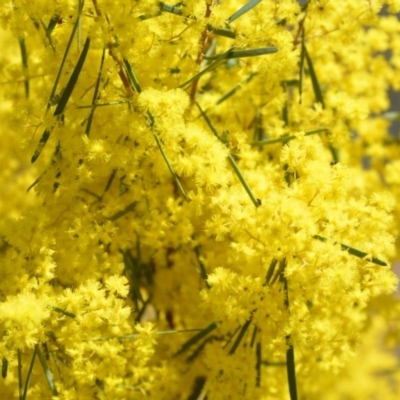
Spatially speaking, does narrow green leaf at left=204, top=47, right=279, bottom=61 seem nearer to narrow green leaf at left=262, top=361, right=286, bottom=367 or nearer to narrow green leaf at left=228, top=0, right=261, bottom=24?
narrow green leaf at left=228, top=0, right=261, bottom=24

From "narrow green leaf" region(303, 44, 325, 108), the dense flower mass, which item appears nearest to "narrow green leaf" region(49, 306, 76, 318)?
the dense flower mass

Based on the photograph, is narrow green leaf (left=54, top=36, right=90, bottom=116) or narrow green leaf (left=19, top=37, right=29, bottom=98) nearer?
narrow green leaf (left=54, top=36, right=90, bottom=116)

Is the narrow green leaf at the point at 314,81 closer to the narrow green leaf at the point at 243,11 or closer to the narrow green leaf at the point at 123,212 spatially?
the narrow green leaf at the point at 243,11

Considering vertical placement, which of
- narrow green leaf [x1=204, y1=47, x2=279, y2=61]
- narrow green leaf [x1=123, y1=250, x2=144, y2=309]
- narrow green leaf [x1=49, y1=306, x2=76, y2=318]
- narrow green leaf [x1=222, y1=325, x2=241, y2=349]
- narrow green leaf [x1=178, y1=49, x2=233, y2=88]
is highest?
narrow green leaf [x1=204, y1=47, x2=279, y2=61]

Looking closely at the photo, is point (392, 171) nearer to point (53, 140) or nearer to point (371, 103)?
point (371, 103)

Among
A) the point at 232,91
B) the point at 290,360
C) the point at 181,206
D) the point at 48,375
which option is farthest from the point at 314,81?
the point at 48,375

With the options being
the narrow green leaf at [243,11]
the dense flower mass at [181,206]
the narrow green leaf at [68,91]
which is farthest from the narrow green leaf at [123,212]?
the narrow green leaf at [243,11]

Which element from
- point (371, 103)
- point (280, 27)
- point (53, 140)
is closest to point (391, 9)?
point (280, 27)

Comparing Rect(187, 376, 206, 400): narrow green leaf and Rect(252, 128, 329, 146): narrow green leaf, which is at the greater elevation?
Rect(252, 128, 329, 146): narrow green leaf
